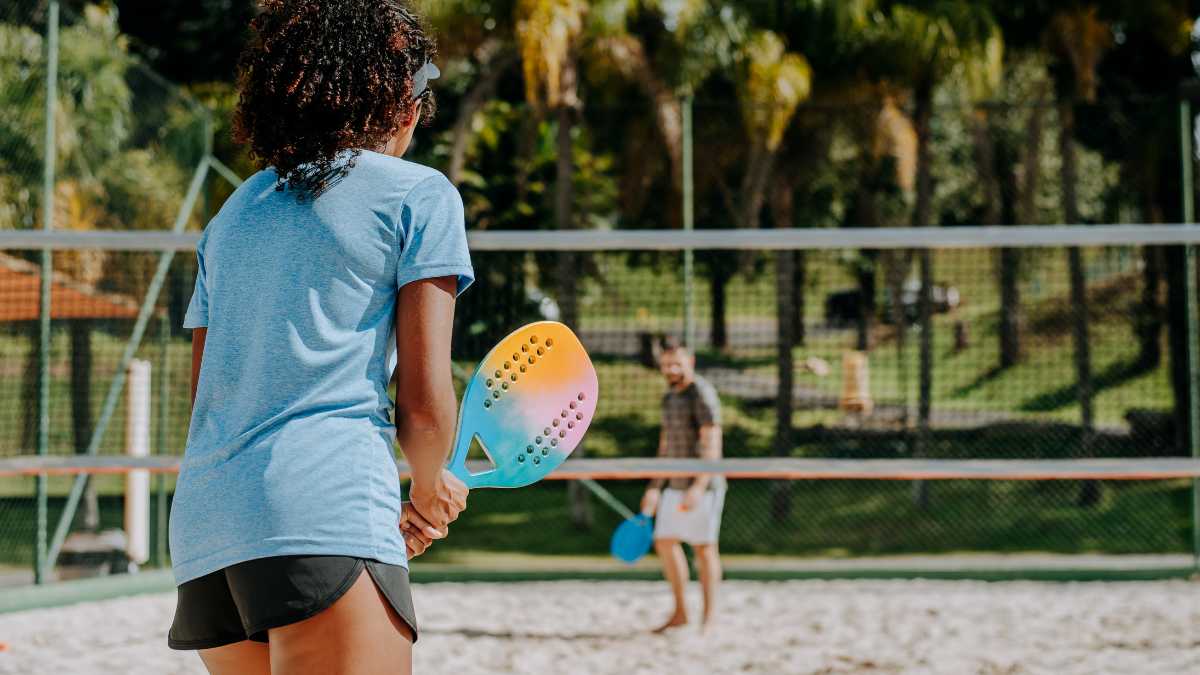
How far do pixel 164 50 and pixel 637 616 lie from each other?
42.0 ft

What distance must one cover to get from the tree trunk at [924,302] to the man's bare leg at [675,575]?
3574mm

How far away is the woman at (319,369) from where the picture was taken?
1.44 metres

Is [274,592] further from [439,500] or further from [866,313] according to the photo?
[866,313]

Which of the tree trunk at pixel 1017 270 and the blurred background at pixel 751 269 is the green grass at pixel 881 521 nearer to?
the blurred background at pixel 751 269

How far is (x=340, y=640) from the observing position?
4.69ft

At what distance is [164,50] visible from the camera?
16.5 meters

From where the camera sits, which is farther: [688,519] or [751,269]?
[751,269]

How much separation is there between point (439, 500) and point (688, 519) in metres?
4.31

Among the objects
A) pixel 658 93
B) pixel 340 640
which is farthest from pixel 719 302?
pixel 340 640

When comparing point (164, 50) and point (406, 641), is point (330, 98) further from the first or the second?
point (164, 50)

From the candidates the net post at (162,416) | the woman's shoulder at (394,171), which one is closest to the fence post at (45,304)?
the net post at (162,416)

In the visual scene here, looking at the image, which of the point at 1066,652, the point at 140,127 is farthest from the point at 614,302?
the point at 1066,652

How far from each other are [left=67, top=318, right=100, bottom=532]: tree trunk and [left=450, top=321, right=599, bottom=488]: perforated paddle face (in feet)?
19.2

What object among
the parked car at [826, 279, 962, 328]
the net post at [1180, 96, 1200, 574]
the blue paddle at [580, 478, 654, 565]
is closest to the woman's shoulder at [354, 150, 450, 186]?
the blue paddle at [580, 478, 654, 565]
